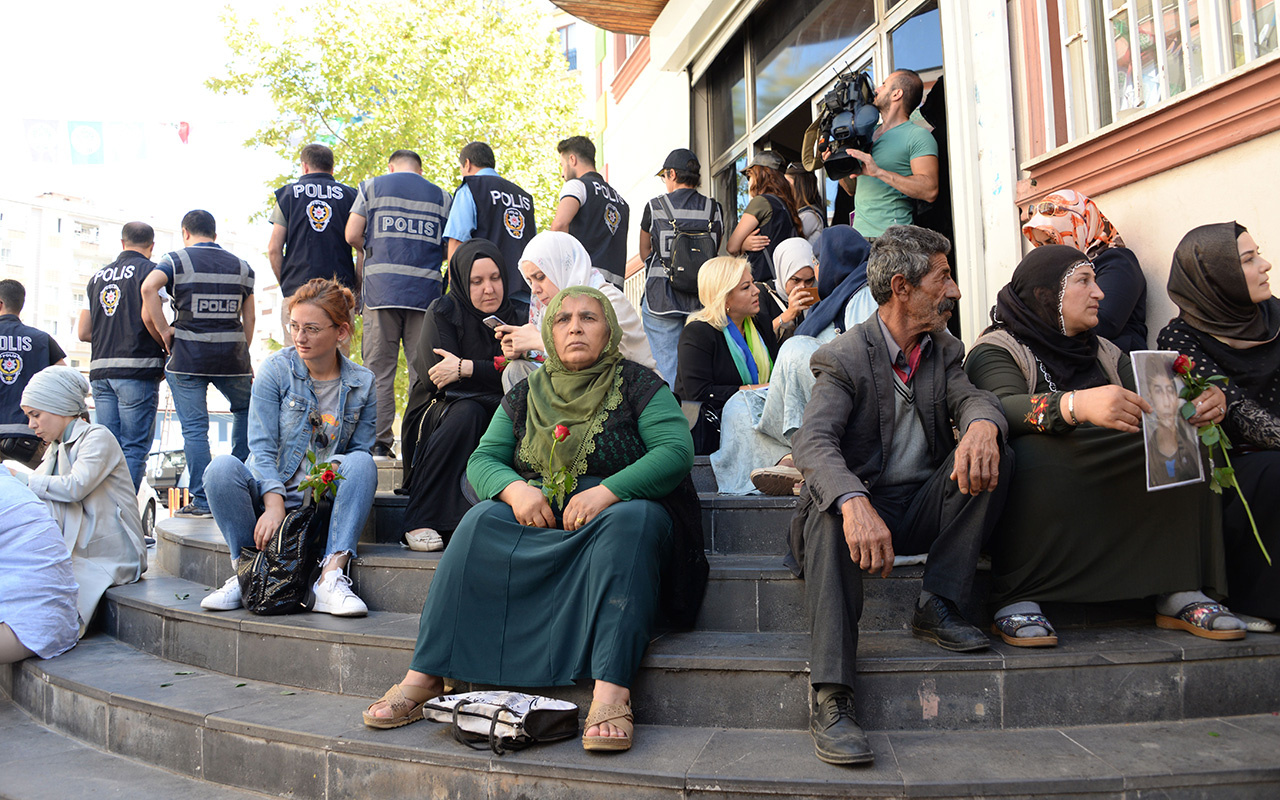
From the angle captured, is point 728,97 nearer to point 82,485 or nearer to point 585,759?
point 82,485

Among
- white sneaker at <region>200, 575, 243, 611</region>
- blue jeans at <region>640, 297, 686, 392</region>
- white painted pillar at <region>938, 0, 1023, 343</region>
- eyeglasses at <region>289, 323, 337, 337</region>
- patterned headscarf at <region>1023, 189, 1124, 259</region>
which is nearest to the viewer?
white sneaker at <region>200, 575, 243, 611</region>

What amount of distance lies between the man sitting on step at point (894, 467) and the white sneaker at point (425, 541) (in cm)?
176

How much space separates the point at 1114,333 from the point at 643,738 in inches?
106

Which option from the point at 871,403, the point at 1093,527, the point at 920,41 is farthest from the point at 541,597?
the point at 920,41

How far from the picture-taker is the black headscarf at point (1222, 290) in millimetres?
3227

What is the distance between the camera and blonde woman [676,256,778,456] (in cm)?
488

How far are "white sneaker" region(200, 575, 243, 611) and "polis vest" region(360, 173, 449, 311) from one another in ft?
7.79

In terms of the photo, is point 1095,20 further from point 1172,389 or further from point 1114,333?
point 1172,389

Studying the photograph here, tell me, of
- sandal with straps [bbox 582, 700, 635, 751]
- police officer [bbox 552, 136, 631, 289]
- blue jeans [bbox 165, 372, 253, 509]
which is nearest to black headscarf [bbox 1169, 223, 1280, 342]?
sandal with straps [bbox 582, 700, 635, 751]

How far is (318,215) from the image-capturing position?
6020 mm

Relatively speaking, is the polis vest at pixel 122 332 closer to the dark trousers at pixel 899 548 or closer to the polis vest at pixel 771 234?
the polis vest at pixel 771 234

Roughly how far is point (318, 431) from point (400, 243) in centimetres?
195

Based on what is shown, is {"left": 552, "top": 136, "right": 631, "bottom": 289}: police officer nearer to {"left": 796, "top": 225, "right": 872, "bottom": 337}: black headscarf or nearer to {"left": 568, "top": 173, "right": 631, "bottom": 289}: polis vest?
{"left": 568, "top": 173, "right": 631, "bottom": 289}: polis vest

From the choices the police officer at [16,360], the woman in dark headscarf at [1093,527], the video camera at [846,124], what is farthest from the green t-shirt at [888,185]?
the police officer at [16,360]
